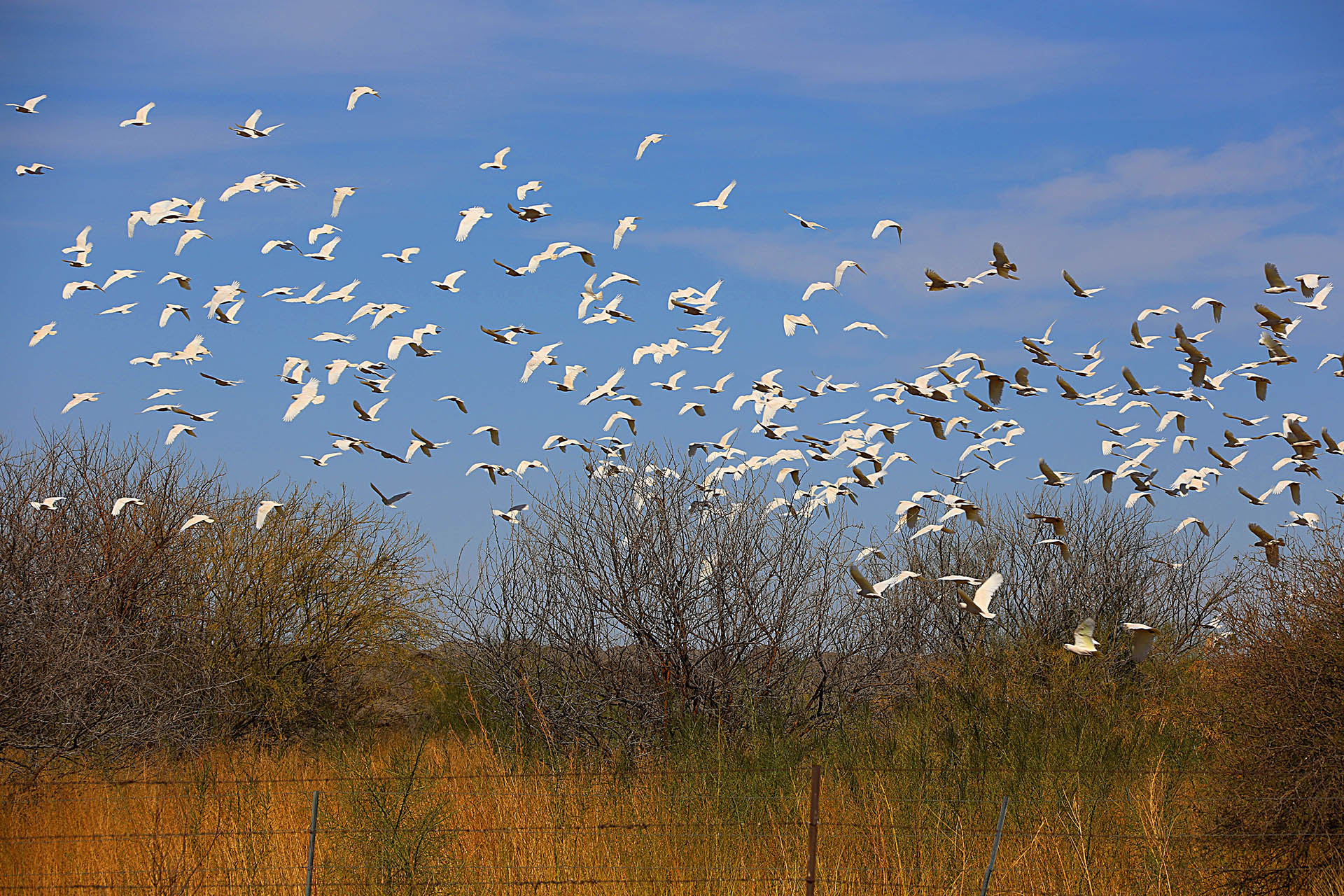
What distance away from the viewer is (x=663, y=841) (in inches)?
352

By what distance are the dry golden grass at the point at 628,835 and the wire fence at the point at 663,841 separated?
0.02 m

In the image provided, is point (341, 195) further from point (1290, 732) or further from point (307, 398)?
point (1290, 732)

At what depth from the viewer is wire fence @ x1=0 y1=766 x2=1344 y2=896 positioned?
287 inches

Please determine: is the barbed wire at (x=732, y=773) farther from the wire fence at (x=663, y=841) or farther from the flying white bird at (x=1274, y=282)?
the flying white bird at (x=1274, y=282)

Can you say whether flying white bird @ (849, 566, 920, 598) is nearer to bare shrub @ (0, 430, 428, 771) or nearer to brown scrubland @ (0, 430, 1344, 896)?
brown scrubland @ (0, 430, 1344, 896)

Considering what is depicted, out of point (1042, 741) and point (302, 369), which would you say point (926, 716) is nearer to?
point (1042, 741)

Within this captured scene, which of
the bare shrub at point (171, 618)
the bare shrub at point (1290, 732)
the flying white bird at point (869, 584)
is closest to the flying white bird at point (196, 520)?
the bare shrub at point (171, 618)

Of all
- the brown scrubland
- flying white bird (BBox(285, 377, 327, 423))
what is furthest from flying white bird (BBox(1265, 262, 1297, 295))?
flying white bird (BBox(285, 377, 327, 423))

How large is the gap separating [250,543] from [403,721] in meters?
5.16

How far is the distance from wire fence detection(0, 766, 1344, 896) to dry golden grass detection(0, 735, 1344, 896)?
22 millimetres

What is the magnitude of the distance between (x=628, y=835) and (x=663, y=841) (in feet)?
0.97

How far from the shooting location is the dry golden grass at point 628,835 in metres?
7.42

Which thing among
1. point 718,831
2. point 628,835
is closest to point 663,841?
point 628,835

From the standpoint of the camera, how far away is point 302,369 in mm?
14461
